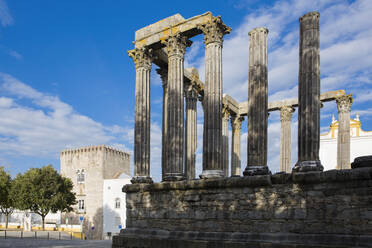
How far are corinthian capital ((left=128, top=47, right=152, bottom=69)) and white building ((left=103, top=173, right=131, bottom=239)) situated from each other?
93.9ft

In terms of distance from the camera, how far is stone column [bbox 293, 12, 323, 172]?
37.4 feet

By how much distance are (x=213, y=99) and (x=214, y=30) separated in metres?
2.93

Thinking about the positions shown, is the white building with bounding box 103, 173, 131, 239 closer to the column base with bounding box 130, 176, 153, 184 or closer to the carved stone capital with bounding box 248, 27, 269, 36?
the column base with bounding box 130, 176, 153, 184

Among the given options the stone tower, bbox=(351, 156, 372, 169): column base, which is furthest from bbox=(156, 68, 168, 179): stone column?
the stone tower

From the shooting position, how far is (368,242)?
9742 millimetres

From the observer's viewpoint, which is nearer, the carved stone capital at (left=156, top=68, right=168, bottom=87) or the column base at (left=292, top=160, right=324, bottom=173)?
the column base at (left=292, top=160, right=324, bottom=173)

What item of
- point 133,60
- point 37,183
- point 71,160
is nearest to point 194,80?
point 133,60

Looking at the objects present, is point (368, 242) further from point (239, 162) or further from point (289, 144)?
point (239, 162)

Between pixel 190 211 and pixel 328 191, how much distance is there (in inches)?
207

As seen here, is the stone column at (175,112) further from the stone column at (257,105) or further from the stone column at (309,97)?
the stone column at (309,97)

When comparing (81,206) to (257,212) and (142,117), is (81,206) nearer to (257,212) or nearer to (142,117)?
(142,117)

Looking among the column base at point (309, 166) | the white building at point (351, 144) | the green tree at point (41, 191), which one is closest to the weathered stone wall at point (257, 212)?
the column base at point (309, 166)

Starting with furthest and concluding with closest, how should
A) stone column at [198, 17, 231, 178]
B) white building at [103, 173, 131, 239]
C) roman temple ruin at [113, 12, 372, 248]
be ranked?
white building at [103, 173, 131, 239] < stone column at [198, 17, 231, 178] < roman temple ruin at [113, 12, 372, 248]

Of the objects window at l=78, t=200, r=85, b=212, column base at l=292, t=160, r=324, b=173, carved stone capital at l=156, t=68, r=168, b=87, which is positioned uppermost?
carved stone capital at l=156, t=68, r=168, b=87
